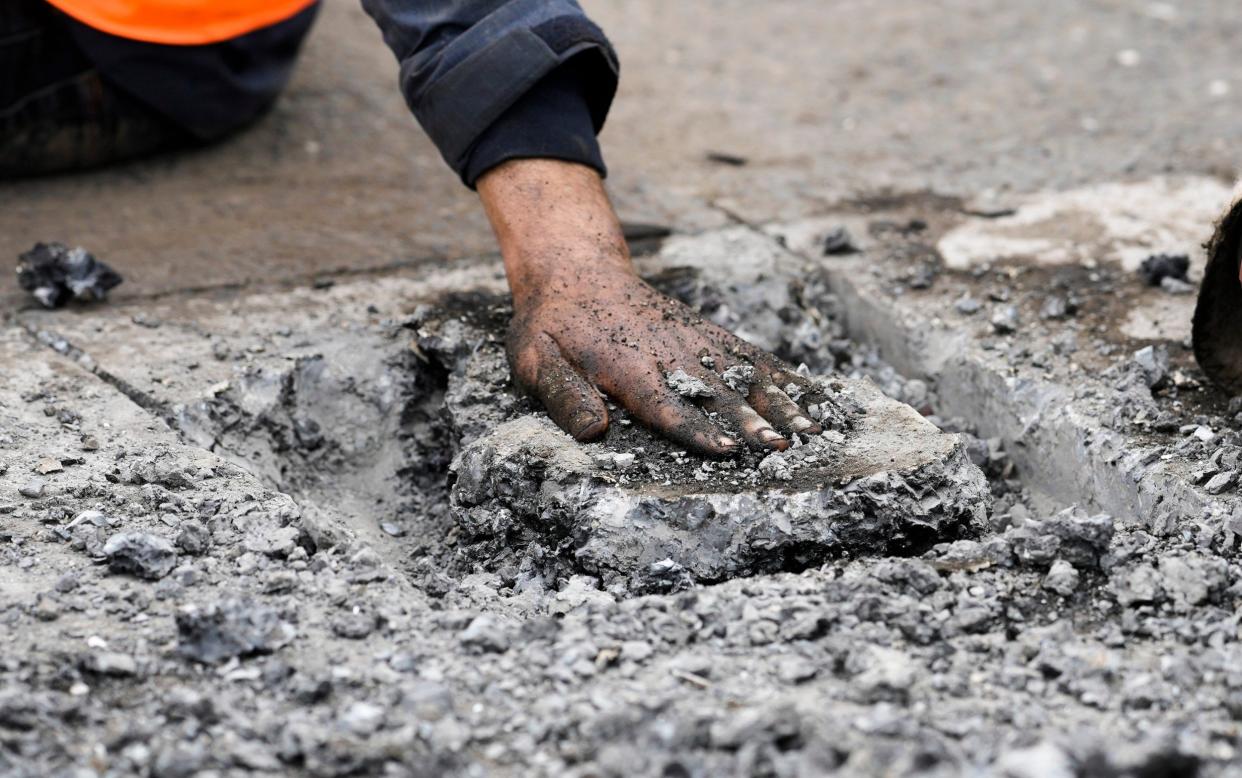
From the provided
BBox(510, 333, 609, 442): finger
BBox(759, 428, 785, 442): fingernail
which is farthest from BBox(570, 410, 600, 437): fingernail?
BBox(759, 428, 785, 442): fingernail

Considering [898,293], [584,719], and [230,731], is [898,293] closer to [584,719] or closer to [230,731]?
[584,719]

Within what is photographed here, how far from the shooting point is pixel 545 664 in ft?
5.05

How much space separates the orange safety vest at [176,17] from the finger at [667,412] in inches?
61.1

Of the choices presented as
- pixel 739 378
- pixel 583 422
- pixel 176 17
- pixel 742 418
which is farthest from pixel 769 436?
pixel 176 17

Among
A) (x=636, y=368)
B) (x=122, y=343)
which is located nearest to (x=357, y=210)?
(x=122, y=343)

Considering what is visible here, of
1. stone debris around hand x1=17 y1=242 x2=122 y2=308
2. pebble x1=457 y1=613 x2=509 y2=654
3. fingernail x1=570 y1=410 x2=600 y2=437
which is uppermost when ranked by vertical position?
fingernail x1=570 y1=410 x2=600 y2=437

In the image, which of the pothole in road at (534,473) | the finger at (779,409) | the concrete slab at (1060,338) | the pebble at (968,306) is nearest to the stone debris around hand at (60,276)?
the pothole in road at (534,473)

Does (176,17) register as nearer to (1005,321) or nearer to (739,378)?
(739,378)

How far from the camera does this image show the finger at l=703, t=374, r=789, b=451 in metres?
1.92

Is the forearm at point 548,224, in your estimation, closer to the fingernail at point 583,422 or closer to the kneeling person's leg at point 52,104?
the fingernail at point 583,422

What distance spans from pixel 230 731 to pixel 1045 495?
55.7 inches

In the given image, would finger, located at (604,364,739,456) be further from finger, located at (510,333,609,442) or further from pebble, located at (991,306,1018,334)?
pebble, located at (991,306,1018,334)

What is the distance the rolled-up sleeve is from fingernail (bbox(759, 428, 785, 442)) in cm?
76

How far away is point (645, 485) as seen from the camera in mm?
1876
